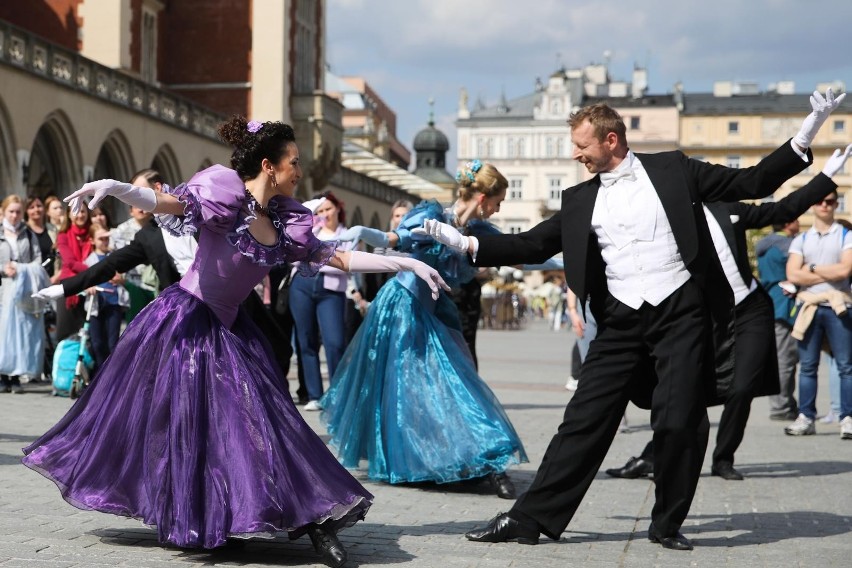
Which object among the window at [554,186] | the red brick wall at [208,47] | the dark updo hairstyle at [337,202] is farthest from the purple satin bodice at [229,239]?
the window at [554,186]

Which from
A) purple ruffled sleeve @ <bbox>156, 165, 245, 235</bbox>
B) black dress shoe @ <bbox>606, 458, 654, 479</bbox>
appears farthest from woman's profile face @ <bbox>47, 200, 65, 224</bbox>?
purple ruffled sleeve @ <bbox>156, 165, 245, 235</bbox>

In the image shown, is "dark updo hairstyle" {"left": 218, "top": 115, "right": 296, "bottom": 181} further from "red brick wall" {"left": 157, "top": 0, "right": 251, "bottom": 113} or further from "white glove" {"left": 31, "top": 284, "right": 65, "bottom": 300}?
"red brick wall" {"left": 157, "top": 0, "right": 251, "bottom": 113}

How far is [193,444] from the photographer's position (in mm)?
5180

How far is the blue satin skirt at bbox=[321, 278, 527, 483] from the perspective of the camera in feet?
23.7

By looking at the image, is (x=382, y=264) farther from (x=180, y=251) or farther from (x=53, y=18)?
(x=53, y=18)

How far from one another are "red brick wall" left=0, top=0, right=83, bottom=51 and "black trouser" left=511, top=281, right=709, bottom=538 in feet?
108

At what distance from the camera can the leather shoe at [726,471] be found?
8477 millimetres

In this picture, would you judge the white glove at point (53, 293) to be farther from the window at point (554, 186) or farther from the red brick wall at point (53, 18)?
the window at point (554, 186)

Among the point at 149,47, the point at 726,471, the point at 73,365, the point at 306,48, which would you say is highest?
the point at 306,48

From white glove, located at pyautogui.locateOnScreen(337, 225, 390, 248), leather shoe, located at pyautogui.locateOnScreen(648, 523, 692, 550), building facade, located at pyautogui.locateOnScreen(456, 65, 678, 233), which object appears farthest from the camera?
building facade, located at pyautogui.locateOnScreen(456, 65, 678, 233)

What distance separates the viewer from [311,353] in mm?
12383

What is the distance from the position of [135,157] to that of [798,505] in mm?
25732

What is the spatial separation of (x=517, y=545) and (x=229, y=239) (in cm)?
178

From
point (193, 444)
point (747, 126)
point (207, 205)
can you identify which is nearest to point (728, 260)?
point (207, 205)
